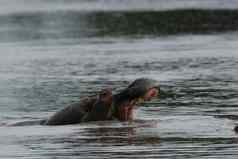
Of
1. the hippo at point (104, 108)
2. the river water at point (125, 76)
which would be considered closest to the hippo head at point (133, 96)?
the hippo at point (104, 108)

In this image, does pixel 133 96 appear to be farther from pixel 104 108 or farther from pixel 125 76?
pixel 125 76

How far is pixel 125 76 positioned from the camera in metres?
23.4

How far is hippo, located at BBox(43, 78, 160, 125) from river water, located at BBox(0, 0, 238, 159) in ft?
0.49

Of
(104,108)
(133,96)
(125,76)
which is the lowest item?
(125,76)

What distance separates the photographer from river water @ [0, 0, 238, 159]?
13.5 metres

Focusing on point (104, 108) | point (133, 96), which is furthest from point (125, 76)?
point (133, 96)

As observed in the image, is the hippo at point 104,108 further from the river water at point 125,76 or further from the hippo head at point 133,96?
the river water at point 125,76

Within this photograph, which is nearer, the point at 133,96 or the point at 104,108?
the point at 133,96

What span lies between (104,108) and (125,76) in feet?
25.6

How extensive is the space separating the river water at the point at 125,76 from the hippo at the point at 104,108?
0.49 feet

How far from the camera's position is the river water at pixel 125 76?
13.5 m

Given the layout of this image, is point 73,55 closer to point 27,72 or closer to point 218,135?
point 27,72

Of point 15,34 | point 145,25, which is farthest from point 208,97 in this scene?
point 145,25

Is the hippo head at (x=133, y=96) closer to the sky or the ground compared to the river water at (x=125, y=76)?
closer to the sky
